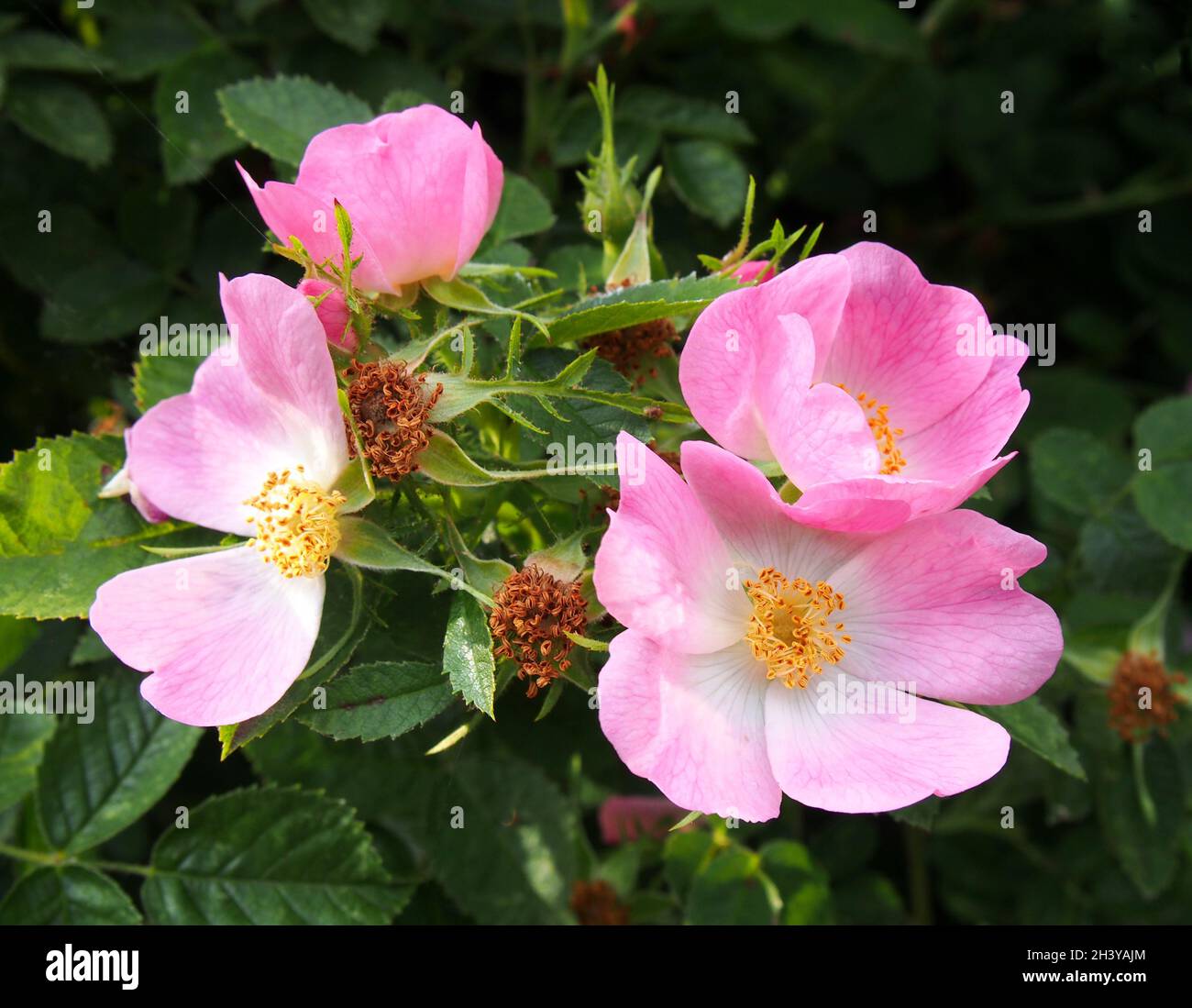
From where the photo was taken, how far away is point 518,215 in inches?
86.8

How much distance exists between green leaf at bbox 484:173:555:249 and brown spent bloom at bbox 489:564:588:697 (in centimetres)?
93

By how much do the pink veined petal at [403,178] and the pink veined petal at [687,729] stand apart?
58cm

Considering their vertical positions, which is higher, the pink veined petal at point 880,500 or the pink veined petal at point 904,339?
the pink veined petal at point 904,339

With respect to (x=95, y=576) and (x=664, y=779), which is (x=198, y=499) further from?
(x=664, y=779)

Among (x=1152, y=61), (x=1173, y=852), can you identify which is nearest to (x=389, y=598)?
(x=1173, y=852)

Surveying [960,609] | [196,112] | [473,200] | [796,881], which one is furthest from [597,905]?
[196,112]

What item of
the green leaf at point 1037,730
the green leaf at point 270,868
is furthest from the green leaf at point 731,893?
the green leaf at point 1037,730

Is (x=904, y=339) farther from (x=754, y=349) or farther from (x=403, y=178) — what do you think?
(x=403, y=178)

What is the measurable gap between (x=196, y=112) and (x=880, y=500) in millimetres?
1877

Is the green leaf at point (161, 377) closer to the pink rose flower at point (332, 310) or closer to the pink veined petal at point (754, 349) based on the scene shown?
the pink rose flower at point (332, 310)

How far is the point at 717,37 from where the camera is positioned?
3.29 meters

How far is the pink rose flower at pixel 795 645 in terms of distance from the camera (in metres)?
1.37

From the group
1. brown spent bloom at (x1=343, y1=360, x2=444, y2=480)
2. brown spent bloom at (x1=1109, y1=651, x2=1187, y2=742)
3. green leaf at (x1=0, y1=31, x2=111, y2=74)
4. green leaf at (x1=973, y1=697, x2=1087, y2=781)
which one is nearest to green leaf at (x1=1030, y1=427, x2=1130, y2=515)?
brown spent bloom at (x1=1109, y1=651, x2=1187, y2=742)

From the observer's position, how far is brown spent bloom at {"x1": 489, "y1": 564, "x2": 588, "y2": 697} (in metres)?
1.36
